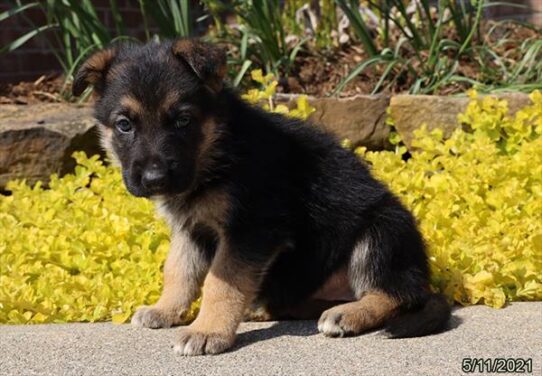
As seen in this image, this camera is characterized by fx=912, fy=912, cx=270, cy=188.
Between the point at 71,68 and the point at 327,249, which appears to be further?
the point at 71,68

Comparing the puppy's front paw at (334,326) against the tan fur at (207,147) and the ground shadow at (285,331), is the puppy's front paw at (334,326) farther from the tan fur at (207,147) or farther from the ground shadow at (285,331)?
the tan fur at (207,147)

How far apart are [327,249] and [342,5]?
3101 millimetres

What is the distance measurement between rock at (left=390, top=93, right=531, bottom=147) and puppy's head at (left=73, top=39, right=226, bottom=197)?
99.9 inches

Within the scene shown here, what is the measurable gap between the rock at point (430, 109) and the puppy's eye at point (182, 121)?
272 centimetres

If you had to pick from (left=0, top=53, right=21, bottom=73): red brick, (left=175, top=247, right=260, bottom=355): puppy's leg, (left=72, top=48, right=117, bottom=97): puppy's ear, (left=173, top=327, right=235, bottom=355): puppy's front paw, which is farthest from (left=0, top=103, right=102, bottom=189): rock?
(left=173, top=327, right=235, bottom=355): puppy's front paw

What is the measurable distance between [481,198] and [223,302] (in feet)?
6.80

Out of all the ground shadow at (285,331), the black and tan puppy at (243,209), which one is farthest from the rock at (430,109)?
the ground shadow at (285,331)

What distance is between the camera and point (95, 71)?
161 inches

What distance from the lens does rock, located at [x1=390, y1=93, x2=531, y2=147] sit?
6258 millimetres

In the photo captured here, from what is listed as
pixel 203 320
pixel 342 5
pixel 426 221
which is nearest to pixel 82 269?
pixel 203 320

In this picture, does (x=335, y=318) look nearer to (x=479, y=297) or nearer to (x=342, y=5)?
(x=479, y=297)

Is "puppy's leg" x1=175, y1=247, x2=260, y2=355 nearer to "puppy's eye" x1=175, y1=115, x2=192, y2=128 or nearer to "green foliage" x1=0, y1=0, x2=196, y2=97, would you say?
"puppy's eye" x1=175, y1=115, x2=192, y2=128

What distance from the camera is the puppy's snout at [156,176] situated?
3.67 metres

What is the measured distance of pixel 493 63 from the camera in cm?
720
